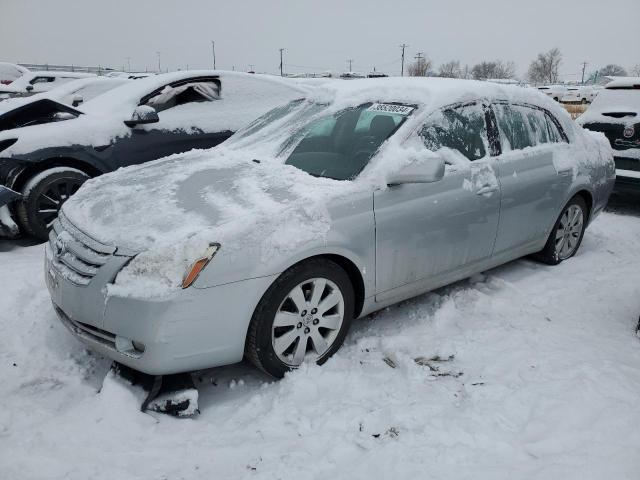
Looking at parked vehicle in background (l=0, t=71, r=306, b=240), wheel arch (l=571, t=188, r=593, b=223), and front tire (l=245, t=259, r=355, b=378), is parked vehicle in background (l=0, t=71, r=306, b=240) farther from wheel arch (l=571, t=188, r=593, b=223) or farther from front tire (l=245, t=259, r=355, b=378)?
wheel arch (l=571, t=188, r=593, b=223)

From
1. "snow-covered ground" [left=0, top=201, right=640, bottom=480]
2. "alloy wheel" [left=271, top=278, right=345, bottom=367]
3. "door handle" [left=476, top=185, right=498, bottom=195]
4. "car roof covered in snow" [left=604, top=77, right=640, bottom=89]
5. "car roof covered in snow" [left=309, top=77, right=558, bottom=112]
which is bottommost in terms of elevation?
"snow-covered ground" [left=0, top=201, right=640, bottom=480]

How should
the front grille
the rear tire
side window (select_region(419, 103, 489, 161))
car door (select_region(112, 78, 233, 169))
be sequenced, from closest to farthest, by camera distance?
the front grille → side window (select_region(419, 103, 489, 161)) → the rear tire → car door (select_region(112, 78, 233, 169))

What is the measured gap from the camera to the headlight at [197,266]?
233 centimetres

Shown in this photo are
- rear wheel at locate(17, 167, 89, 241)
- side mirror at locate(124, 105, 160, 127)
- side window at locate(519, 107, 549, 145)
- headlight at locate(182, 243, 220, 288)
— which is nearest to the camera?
headlight at locate(182, 243, 220, 288)

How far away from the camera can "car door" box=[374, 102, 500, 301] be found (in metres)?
3.05

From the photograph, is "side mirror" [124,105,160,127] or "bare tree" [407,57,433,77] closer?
"side mirror" [124,105,160,127]

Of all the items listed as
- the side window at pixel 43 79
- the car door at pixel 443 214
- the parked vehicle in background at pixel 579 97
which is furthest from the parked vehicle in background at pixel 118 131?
the parked vehicle in background at pixel 579 97

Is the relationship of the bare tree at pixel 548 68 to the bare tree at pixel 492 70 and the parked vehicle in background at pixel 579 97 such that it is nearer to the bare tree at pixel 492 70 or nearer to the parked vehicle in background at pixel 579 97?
the bare tree at pixel 492 70

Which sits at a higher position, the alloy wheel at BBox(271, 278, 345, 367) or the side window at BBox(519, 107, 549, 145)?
the side window at BBox(519, 107, 549, 145)

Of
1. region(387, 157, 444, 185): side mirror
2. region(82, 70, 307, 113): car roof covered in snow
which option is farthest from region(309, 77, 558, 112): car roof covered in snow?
region(82, 70, 307, 113): car roof covered in snow

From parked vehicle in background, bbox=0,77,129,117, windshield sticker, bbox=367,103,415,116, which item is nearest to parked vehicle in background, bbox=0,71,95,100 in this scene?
parked vehicle in background, bbox=0,77,129,117

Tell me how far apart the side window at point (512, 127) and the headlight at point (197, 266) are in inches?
97.3

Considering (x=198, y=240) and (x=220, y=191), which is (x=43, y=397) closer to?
(x=198, y=240)

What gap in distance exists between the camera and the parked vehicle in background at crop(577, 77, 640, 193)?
6.15 m
